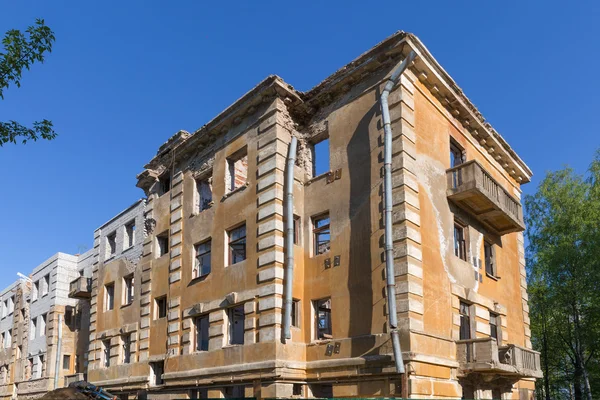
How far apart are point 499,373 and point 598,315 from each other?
59.7ft

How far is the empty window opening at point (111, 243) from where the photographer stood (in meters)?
33.6

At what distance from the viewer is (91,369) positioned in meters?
31.1

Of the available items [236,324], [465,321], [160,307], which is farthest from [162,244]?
[465,321]

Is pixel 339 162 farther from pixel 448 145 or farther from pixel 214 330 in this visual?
pixel 214 330

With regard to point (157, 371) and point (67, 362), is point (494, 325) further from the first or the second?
point (67, 362)

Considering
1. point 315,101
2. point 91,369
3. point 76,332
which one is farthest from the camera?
point 76,332

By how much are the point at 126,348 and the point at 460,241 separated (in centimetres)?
1681

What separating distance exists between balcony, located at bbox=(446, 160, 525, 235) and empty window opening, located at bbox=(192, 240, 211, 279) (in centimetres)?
1003

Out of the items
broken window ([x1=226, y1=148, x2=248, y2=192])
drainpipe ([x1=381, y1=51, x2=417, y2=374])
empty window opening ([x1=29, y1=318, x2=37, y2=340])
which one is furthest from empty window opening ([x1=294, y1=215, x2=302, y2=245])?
empty window opening ([x1=29, y1=318, x2=37, y2=340])

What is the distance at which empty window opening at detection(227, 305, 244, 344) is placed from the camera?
74.9 feet

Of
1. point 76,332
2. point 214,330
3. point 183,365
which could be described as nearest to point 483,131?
point 214,330

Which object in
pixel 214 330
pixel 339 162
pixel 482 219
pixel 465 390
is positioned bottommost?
pixel 465 390

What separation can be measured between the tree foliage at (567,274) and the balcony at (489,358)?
16588 millimetres

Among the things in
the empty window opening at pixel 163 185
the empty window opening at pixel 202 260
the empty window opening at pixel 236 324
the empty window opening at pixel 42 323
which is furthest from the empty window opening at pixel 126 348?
the empty window opening at pixel 42 323
